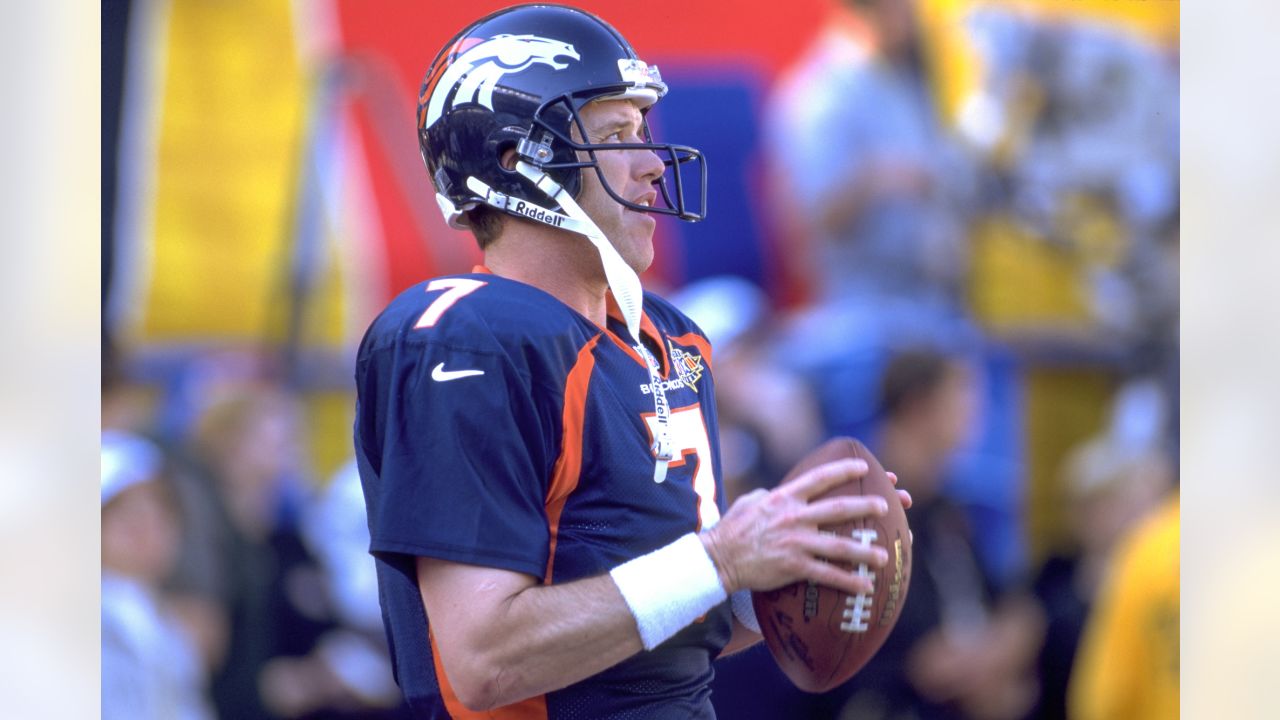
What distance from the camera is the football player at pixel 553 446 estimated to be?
159 cm

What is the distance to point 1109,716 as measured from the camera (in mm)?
3645

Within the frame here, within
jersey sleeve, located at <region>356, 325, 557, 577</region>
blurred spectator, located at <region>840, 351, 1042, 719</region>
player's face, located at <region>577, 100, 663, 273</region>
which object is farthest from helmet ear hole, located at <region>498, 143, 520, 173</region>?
blurred spectator, located at <region>840, 351, 1042, 719</region>

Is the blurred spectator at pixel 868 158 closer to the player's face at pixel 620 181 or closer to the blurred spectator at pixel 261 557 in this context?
the blurred spectator at pixel 261 557

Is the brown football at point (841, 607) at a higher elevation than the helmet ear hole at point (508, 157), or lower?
lower

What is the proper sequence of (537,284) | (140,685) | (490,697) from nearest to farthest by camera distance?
1. (490,697)
2. (537,284)
3. (140,685)

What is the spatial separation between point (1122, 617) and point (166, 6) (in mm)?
3171

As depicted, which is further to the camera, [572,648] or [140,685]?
[140,685]

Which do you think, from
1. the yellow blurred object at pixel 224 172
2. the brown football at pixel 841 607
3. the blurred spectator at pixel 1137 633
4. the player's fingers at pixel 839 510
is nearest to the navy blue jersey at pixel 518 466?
the brown football at pixel 841 607

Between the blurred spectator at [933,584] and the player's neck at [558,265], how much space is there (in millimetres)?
1841

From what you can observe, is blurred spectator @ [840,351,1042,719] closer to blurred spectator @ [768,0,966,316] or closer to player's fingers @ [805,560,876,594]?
blurred spectator @ [768,0,966,316]

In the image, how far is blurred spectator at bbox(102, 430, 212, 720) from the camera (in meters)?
3.48

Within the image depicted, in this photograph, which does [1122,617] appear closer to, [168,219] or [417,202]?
[417,202]
